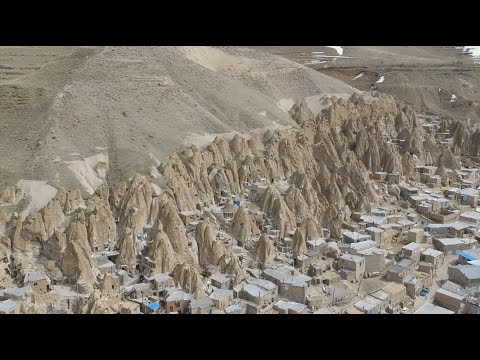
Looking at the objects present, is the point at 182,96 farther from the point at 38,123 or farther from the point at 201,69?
the point at 38,123

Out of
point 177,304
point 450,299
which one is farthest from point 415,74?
point 177,304

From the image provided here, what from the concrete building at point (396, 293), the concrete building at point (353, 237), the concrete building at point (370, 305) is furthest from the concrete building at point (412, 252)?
the concrete building at point (370, 305)

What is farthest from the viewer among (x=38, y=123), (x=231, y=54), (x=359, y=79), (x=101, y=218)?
(x=359, y=79)

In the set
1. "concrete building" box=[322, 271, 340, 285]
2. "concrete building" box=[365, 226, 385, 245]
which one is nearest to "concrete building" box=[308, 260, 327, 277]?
"concrete building" box=[322, 271, 340, 285]

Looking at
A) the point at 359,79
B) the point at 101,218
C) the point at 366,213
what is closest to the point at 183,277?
the point at 101,218

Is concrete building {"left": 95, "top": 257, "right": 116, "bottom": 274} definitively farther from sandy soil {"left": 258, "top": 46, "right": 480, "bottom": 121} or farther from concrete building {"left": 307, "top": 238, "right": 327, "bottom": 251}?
sandy soil {"left": 258, "top": 46, "right": 480, "bottom": 121}

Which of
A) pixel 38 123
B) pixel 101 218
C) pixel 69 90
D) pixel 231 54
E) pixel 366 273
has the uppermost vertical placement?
pixel 231 54

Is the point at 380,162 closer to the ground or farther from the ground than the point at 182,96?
closer to the ground

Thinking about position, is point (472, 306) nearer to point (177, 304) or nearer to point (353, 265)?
point (353, 265)
